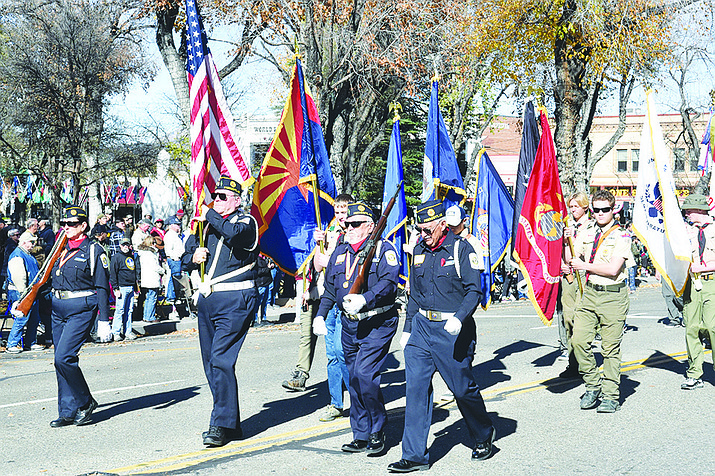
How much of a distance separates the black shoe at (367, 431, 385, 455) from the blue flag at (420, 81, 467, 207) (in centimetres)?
407

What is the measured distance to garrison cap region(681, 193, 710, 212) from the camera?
900cm

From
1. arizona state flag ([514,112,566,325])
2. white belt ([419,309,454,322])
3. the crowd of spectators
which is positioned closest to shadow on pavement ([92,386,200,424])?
the crowd of spectators

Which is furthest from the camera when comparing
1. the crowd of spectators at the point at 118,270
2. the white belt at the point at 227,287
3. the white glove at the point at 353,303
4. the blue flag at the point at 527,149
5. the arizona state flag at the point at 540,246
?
the crowd of spectators at the point at 118,270

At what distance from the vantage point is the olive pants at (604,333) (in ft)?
25.1

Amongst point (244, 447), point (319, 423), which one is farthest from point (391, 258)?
point (244, 447)

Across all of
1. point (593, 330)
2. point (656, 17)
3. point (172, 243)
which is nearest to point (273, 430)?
point (593, 330)

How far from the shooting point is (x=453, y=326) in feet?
18.5

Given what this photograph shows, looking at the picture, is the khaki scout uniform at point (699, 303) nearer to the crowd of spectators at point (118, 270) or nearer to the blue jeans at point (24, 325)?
the crowd of spectators at point (118, 270)

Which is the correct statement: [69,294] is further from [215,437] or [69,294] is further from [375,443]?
[375,443]

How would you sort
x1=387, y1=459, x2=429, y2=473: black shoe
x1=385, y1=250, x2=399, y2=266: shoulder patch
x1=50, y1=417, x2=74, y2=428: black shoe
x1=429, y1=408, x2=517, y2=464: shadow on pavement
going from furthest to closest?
1. x1=50, y1=417, x2=74, y2=428: black shoe
2. x1=385, y1=250, x2=399, y2=266: shoulder patch
3. x1=429, y1=408, x2=517, y2=464: shadow on pavement
4. x1=387, y1=459, x2=429, y2=473: black shoe

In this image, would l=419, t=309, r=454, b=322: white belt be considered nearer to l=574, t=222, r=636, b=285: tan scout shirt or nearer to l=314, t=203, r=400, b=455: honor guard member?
l=314, t=203, r=400, b=455: honor guard member

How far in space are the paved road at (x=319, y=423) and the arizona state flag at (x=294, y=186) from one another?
1611mm

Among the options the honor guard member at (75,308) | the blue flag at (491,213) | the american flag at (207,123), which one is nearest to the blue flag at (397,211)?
the blue flag at (491,213)

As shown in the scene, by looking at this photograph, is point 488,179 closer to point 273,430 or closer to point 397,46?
point 273,430
